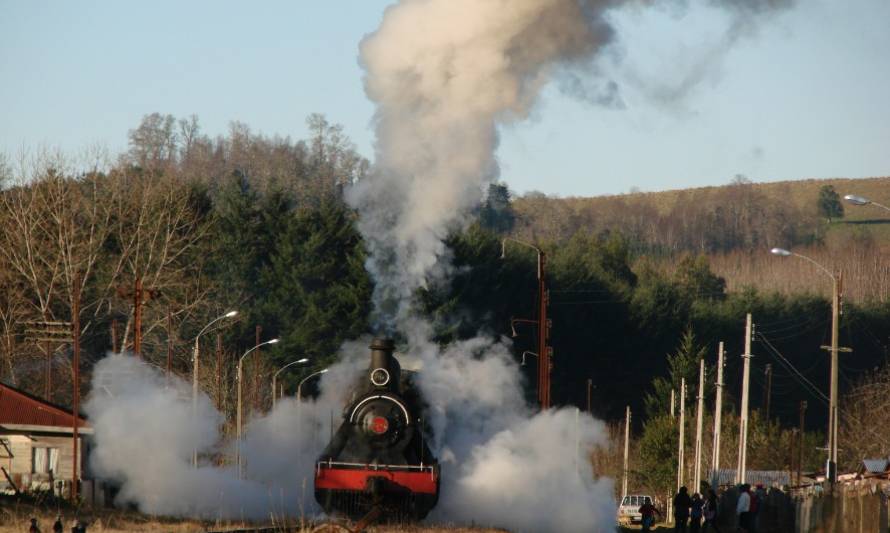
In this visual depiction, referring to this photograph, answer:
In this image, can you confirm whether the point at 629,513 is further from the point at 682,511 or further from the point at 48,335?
the point at 48,335

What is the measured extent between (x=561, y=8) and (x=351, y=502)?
13182 mm

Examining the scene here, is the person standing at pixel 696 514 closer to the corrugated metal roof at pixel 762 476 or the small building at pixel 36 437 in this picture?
the small building at pixel 36 437

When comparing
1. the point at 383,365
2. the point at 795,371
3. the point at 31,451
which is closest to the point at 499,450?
the point at 383,365

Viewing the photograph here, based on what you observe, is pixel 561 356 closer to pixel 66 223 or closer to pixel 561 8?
pixel 66 223

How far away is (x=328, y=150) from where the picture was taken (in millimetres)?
157750

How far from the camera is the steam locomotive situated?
3581 cm

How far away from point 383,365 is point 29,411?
22.7 metres

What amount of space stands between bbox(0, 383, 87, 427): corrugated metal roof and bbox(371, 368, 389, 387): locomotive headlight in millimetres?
19648

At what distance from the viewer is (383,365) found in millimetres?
36969

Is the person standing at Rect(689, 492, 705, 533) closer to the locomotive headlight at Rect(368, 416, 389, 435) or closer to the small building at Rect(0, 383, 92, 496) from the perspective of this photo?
the locomotive headlight at Rect(368, 416, 389, 435)

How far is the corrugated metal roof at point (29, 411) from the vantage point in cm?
5372

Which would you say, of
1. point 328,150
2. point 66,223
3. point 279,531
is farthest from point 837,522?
point 328,150

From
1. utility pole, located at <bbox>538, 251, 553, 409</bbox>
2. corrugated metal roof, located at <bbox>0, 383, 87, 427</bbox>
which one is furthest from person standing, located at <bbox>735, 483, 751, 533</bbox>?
corrugated metal roof, located at <bbox>0, 383, 87, 427</bbox>

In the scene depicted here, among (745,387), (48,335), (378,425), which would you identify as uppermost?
(48,335)
